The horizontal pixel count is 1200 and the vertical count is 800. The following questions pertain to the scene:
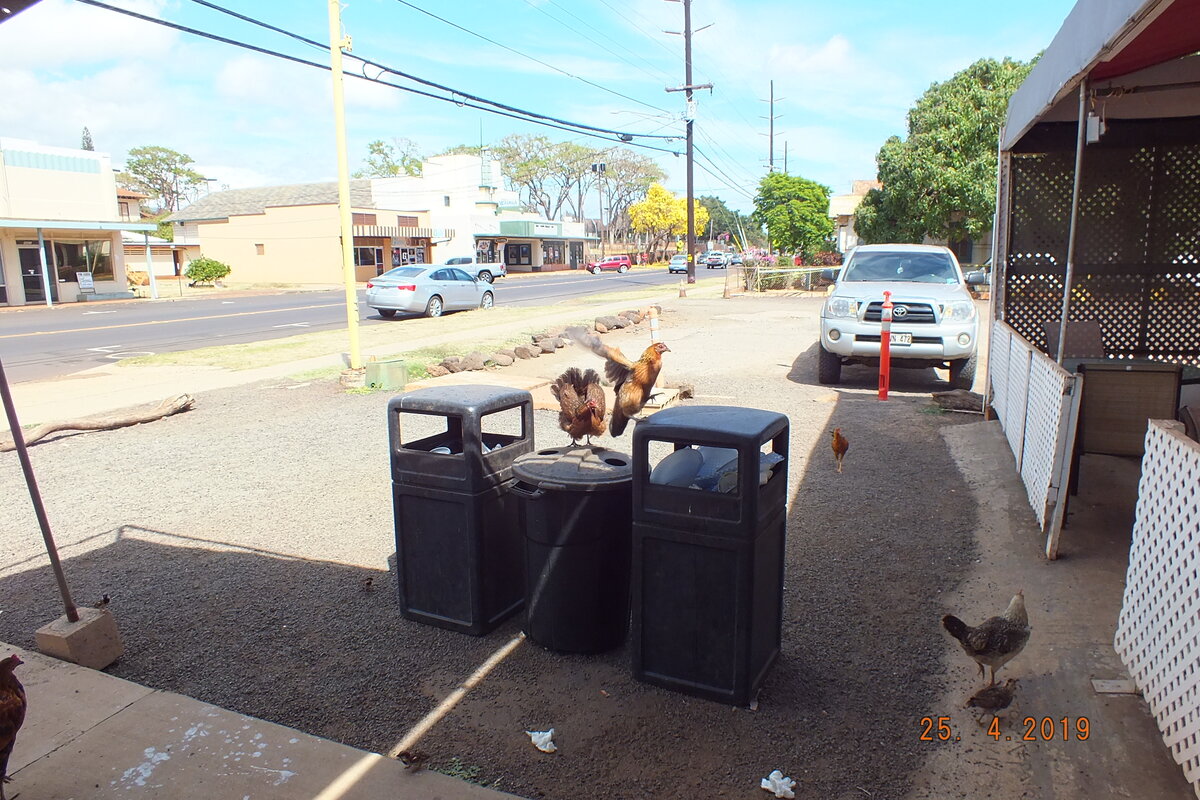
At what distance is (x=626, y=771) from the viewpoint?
9.52 feet

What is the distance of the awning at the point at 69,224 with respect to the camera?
29.3 m

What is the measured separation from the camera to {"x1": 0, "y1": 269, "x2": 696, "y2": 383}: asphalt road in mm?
15344

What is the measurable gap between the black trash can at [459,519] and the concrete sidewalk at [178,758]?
981 mm

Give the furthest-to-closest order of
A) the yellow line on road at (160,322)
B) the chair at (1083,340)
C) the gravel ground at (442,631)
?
the yellow line on road at (160,322)
the chair at (1083,340)
the gravel ground at (442,631)

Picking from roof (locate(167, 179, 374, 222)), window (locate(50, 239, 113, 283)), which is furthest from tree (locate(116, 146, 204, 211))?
window (locate(50, 239, 113, 283))

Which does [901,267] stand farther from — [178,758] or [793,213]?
[793,213]

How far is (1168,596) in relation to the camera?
288cm

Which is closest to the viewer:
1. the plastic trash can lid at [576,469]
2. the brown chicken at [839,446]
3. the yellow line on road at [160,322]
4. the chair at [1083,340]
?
the plastic trash can lid at [576,469]

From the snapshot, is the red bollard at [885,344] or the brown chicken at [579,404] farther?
the red bollard at [885,344]

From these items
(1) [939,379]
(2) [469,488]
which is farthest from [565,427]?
(1) [939,379]

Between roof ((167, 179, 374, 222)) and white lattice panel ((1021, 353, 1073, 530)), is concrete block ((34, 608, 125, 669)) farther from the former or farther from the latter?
roof ((167, 179, 374, 222))

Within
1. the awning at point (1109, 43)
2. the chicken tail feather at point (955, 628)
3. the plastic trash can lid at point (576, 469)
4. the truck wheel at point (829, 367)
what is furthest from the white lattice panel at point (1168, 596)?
the truck wheel at point (829, 367)

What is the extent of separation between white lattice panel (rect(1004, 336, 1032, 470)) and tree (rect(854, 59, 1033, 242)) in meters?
22.4

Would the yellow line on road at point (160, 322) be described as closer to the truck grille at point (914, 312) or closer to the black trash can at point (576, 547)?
the truck grille at point (914, 312)
